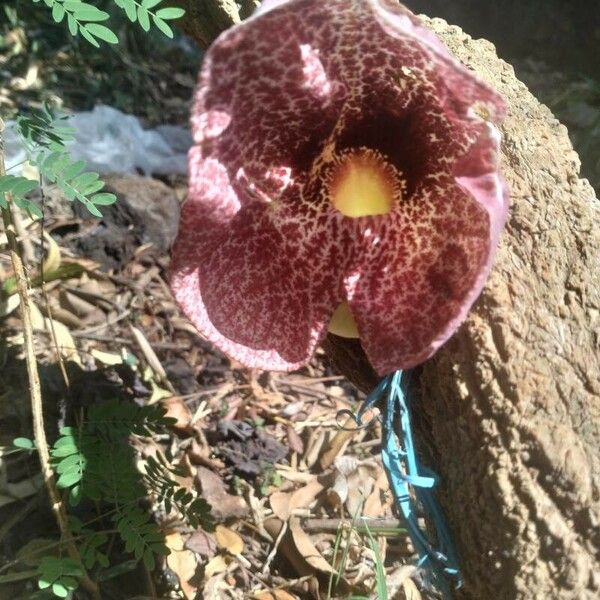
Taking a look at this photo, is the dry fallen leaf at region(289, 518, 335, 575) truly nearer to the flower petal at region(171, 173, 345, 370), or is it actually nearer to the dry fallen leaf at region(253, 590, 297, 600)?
the dry fallen leaf at region(253, 590, 297, 600)

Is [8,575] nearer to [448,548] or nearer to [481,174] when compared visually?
[448,548]

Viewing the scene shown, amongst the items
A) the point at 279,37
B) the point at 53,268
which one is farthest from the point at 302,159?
the point at 53,268

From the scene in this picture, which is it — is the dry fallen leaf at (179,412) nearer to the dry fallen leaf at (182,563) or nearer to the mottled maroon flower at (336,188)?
the dry fallen leaf at (182,563)

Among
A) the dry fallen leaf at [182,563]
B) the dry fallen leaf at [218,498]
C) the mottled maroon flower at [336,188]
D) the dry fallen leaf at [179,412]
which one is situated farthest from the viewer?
the dry fallen leaf at [179,412]

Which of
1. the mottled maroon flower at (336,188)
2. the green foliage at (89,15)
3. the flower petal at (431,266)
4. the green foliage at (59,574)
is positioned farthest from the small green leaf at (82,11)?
the green foliage at (59,574)

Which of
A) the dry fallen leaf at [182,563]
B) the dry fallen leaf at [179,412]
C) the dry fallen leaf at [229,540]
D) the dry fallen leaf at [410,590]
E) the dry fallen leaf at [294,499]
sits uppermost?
the dry fallen leaf at [410,590]

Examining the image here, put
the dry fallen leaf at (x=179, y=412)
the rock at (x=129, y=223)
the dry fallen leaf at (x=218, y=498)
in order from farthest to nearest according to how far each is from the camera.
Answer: the rock at (x=129, y=223) < the dry fallen leaf at (x=179, y=412) < the dry fallen leaf at (x=218, y=498)

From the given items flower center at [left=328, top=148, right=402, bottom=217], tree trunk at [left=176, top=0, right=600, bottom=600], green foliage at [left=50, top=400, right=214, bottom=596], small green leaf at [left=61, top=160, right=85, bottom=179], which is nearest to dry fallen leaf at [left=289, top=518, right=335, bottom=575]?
green foliage at [left=50, top=400, right=214, bottom=596]

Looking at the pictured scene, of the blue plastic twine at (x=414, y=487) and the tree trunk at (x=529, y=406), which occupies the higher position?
the tree trunk at (x=529, y=406)
